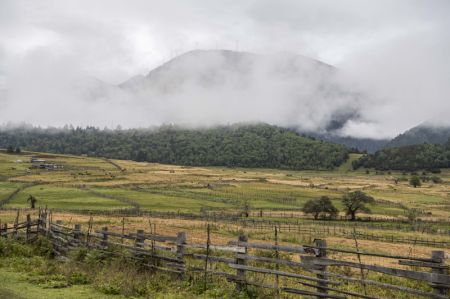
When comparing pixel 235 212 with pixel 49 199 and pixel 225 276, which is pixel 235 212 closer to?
pixel 49 199

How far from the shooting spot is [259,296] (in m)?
13.9

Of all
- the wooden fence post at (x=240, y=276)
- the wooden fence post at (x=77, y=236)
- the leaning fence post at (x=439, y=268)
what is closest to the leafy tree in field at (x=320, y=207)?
the wooden fence post at (x=77, y=236)

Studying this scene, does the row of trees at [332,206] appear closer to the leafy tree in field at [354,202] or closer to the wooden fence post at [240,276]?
the leafy tree in field at [354,202]

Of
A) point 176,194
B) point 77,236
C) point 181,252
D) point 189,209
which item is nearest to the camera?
point 181,252

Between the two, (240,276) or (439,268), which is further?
(240,276)

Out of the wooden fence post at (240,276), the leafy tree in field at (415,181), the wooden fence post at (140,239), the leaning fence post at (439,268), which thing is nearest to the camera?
the leaning fence post at (439,268)

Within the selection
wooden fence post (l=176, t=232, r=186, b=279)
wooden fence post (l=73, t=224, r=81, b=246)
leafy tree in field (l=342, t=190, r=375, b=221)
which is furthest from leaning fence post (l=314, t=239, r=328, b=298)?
leafy tree in field (l=342, t=190, r=375, b=221)

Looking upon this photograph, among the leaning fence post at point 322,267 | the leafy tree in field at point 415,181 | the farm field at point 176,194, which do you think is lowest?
the farm field at point 176,194

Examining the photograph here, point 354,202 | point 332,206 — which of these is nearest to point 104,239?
point 332,206

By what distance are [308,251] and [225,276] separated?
324 centimetres

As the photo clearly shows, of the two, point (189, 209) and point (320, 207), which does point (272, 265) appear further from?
point (189, 209)

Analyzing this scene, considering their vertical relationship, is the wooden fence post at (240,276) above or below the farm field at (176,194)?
above

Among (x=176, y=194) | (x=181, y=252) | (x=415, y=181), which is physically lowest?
(x=176, y=194)

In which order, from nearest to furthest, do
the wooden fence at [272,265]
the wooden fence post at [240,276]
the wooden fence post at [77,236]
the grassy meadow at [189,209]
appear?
the wooden fence at [272,265], the wooden fence post at [240,276], the grassy meadow at [189,209], the wooden fence post at [77,236]
